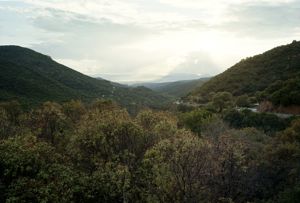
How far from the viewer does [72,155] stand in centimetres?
2827

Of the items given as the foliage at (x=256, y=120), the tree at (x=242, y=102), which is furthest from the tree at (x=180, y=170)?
the tree at (x=242, y=102)

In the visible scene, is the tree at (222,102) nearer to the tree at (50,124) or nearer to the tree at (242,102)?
the tree at (242,102)

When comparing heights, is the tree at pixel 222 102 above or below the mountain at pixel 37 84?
below

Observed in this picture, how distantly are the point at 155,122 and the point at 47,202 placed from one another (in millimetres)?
13494

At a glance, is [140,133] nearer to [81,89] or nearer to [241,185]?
[241,185]

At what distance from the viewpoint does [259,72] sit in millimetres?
119938

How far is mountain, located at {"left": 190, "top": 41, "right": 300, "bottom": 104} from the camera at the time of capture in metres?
106

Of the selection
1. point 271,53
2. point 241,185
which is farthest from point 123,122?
point 271,53

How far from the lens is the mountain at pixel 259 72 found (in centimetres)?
10625

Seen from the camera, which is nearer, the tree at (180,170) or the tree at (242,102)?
the tree at (180,170)

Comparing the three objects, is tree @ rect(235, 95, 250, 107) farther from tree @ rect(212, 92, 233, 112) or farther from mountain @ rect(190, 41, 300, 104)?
mountain @ rect(190, 41, 300, 104)

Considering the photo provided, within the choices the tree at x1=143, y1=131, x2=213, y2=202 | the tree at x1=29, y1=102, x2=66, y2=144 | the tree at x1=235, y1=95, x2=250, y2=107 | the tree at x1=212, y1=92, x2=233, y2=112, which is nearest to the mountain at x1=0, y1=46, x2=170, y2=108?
the tree at x1=212, y1=92, x2=233, y2=112

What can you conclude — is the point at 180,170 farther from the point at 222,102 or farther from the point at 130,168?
the point at 222,102

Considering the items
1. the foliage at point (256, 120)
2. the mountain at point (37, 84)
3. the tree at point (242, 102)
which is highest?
the mountain at point (37, 84)
